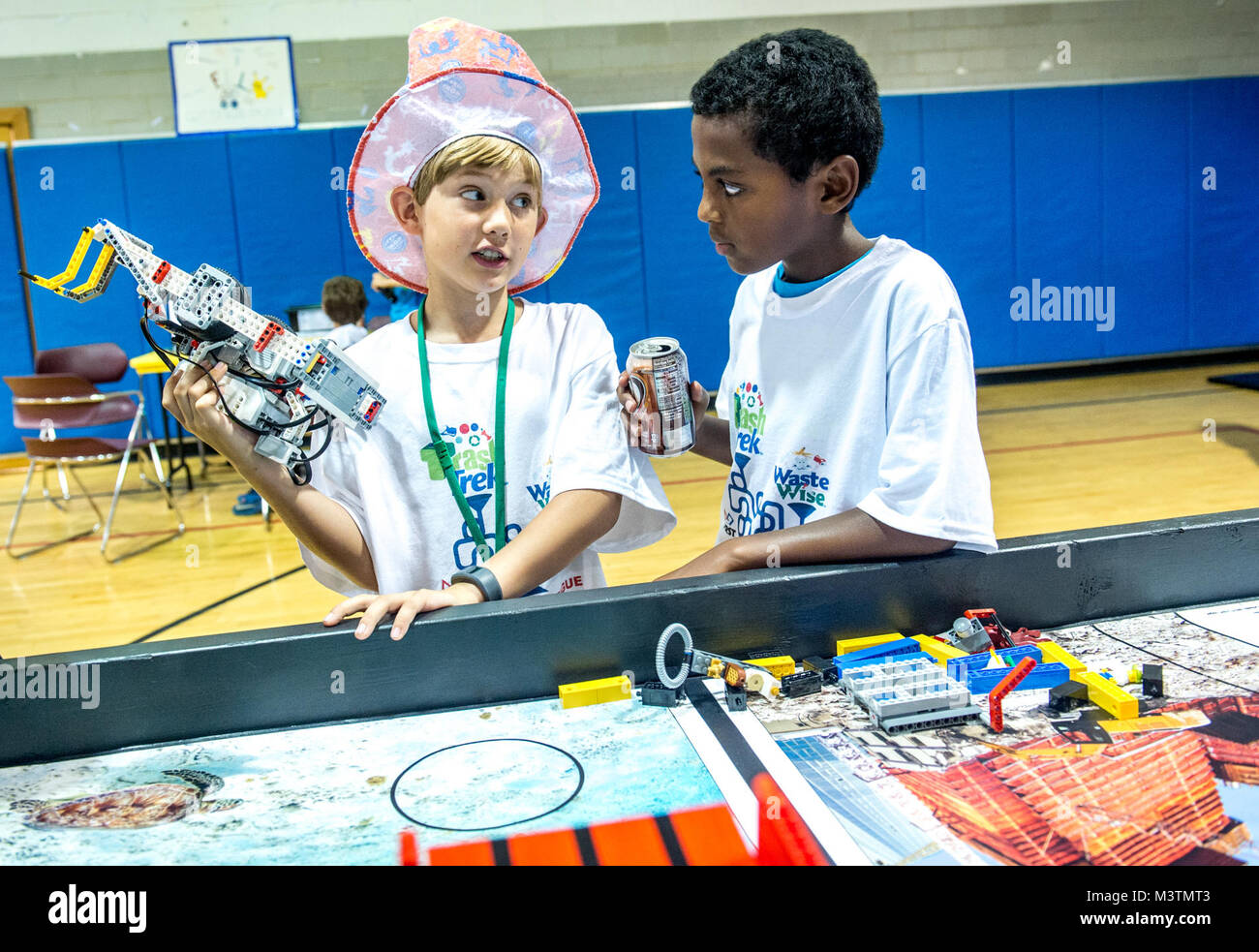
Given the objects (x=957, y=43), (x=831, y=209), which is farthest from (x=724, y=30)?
(x=831, y=209)

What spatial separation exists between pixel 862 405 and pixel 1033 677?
36cm

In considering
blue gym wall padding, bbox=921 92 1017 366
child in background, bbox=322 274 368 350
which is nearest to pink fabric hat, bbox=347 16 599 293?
child in background, bbox=322 274 368 350

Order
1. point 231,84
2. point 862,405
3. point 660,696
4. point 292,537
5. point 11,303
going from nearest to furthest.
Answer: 1. point 660,696
2. point 862,405
3. point 292,537
4. point 11,303
5. point 231,84

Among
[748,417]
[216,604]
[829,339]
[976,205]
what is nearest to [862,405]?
[829,339]

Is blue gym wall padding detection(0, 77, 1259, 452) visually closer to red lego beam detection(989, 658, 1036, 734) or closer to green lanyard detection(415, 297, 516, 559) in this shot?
green lanyard detection(415, 297, 516, 559)

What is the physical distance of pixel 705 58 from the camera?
279 inches

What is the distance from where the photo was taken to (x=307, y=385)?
1.03 metres

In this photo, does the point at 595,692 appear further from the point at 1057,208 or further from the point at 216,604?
the point at 1057,208

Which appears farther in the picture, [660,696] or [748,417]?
[748,417]

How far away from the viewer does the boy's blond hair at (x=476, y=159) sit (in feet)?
3.67

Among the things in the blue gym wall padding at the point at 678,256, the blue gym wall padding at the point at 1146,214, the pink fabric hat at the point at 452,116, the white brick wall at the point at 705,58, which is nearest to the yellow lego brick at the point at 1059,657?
the pink fabric hat at the point at 452,116

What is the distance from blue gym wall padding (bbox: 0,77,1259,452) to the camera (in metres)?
6.20

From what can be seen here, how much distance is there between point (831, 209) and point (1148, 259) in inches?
286
